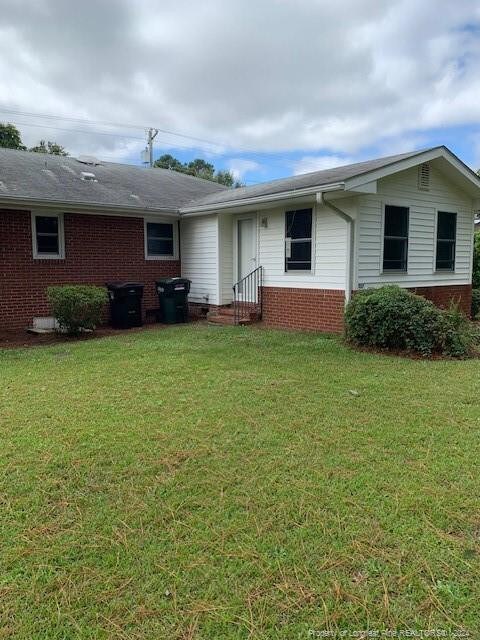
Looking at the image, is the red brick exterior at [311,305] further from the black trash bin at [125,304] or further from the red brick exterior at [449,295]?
the black trash bin at [125,304]

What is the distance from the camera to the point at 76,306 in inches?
374

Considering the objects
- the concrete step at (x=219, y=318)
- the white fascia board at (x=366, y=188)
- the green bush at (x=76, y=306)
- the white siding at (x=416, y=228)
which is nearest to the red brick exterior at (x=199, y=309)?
the concrete step at (x=219, y=318)

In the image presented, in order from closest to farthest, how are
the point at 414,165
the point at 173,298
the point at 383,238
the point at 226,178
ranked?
1. the point at 414,165
2. the point at 383,238
3. the point at 173,298
4. the point at 226,178

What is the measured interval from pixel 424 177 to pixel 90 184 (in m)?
8.42

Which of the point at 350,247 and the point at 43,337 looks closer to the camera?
the point at 350,247

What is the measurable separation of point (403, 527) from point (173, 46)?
13.8m

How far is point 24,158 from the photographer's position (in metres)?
13.2

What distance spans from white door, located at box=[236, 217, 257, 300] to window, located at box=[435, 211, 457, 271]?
4.52 meters

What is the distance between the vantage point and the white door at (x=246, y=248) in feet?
38.1

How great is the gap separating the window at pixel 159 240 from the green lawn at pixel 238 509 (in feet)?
24.3

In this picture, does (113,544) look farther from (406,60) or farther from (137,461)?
(406,60)

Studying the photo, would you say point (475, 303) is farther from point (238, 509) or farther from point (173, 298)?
point (238, 509)

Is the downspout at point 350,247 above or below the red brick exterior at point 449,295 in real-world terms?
above

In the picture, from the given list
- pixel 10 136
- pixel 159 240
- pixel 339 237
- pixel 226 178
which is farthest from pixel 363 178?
pixel 226 178
